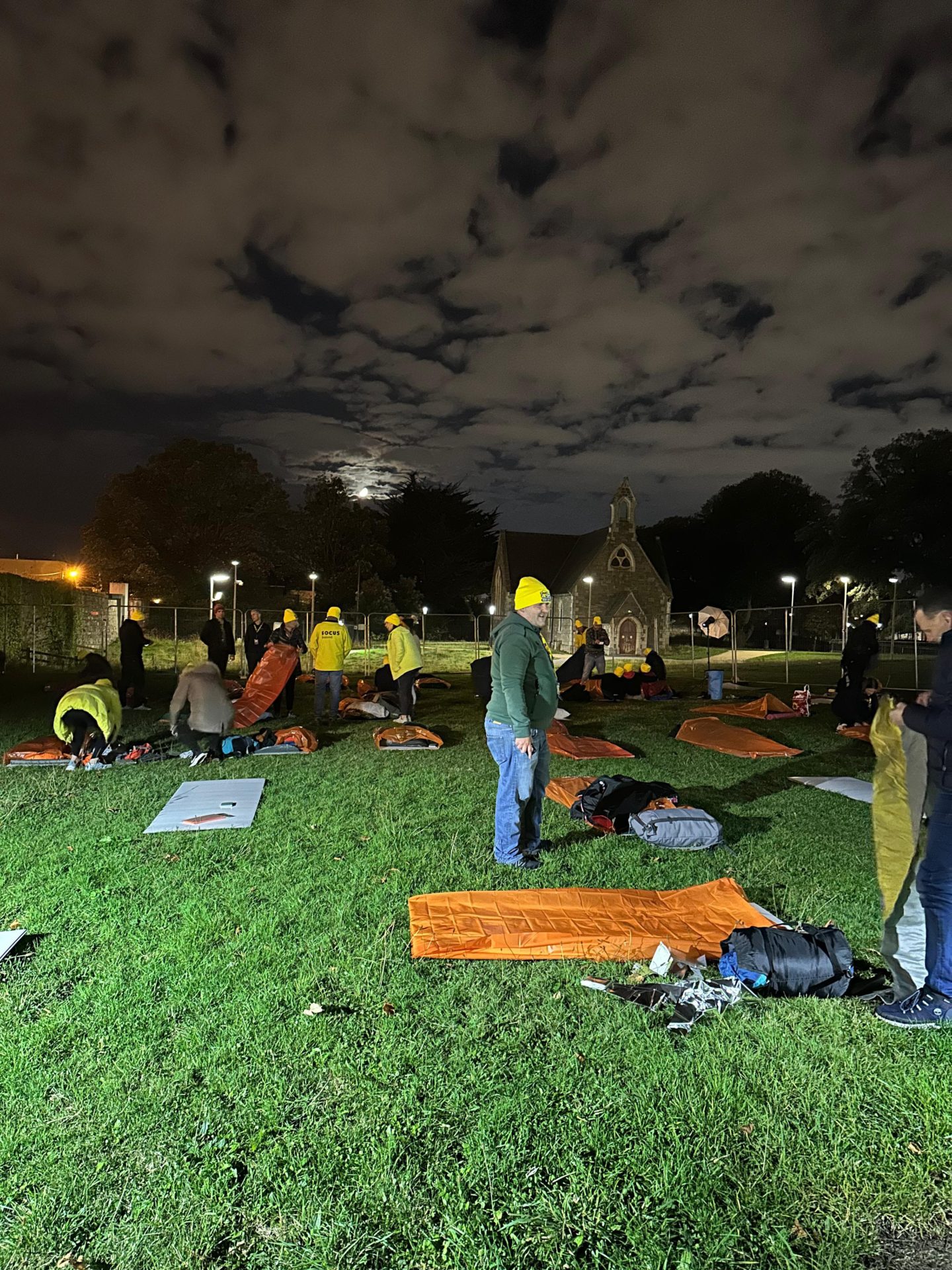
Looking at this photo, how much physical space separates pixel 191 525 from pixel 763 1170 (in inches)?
1844

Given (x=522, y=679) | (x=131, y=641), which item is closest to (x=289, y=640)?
(x=131, y=641)

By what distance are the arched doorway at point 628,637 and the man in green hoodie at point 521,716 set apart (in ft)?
127

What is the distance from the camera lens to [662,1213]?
7.90 feet

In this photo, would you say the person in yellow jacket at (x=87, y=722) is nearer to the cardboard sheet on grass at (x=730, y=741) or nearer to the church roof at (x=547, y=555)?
the cardboard sheet on grass at (x=730, y=741)

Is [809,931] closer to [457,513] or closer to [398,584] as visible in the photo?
[398,584]

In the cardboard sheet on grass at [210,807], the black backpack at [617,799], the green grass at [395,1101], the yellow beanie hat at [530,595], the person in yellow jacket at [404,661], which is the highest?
the yellow beanie hat at [530,595]

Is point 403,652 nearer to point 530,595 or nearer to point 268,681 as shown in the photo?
point 268,681

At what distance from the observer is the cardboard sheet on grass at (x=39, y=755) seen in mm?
8977

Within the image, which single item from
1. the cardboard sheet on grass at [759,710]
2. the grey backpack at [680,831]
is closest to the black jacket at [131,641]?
the grey backpack at [680,831]

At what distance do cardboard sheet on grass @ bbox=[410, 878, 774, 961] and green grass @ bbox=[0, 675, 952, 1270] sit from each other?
0.15m

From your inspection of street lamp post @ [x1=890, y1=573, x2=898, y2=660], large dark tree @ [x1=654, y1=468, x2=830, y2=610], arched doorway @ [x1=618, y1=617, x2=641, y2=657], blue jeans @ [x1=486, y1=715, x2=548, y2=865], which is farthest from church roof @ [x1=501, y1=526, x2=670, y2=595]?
blue jeans @ [x1=486, y1=715, x2=548, y2=865]

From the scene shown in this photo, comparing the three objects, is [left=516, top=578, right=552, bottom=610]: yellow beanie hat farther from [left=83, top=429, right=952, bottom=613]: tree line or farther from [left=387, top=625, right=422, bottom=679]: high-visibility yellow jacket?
[left=83, top=429, right=952, bottom=613]: tree line

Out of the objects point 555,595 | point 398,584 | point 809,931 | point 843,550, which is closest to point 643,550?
point 555,595

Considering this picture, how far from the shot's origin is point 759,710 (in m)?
14.5
